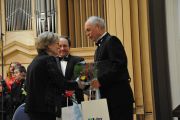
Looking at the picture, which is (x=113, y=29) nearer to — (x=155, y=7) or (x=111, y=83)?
(x=155, y=7)

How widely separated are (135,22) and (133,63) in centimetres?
52

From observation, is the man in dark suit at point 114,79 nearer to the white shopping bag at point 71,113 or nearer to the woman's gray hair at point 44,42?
the white shopping bag at point 71,113

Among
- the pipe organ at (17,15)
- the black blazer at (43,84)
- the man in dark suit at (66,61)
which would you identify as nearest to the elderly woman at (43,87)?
the black blazer at (43,84)

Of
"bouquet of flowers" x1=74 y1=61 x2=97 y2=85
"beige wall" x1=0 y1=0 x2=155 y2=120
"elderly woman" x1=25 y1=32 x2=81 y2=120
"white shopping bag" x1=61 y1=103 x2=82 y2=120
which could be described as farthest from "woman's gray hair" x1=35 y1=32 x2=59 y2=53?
"beige wall" x1=0 y1=0 x2=155 y2=120

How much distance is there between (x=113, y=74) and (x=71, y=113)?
460 millimetres

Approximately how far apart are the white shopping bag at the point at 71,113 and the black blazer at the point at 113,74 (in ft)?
0.79

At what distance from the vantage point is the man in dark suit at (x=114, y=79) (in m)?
3.02

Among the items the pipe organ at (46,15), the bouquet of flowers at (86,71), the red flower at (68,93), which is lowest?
the red flower at (68,93)

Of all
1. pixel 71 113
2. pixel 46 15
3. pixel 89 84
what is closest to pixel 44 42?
pixel 89 84

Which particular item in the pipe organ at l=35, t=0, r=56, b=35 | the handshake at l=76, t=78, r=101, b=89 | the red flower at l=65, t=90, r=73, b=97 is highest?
the pipe organ at l=35, t=0, r=56, b=35

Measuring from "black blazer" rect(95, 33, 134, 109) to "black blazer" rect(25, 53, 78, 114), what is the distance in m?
0.33

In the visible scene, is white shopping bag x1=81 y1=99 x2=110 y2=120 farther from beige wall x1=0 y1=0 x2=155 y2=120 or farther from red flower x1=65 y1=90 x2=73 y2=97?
beige wall x1=0 y1=0 x2=155 y2=120

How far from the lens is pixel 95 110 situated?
2924mm

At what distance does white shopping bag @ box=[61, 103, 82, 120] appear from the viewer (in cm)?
300
